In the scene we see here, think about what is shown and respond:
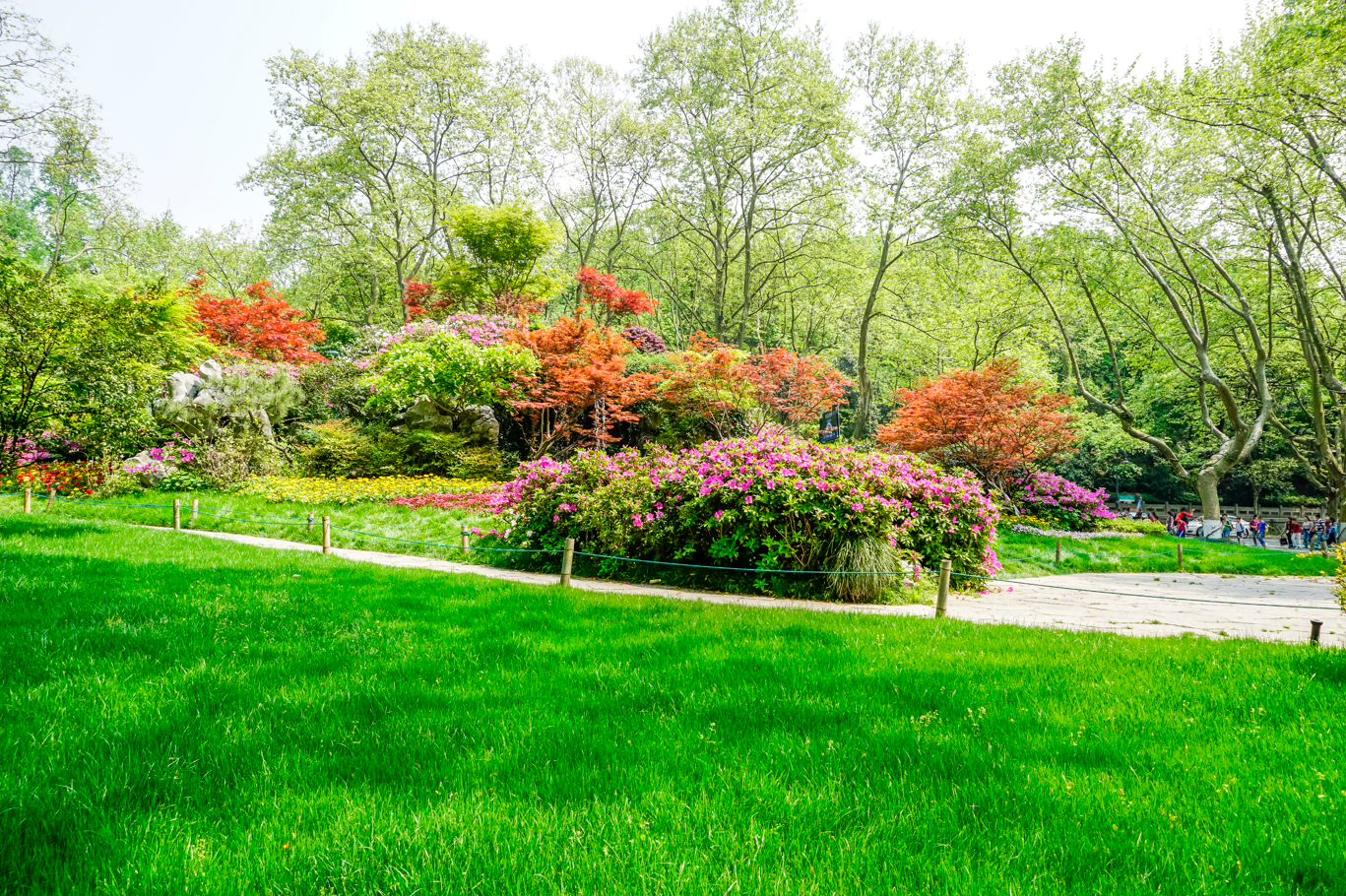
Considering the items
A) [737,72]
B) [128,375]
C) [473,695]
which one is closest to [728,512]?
[473,695]

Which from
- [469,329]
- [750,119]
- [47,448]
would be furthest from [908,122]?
[47,448]

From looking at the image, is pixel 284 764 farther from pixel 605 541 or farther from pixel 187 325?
pixel 187 325

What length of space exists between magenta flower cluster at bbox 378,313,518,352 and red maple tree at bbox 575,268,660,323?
13.7 ft

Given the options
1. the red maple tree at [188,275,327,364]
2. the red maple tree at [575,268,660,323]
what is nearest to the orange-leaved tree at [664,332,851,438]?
the red maple tree at [575,268,660,323]

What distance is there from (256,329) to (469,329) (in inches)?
299

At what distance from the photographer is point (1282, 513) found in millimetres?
32469

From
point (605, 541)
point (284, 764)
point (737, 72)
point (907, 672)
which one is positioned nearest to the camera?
point (284, 764)

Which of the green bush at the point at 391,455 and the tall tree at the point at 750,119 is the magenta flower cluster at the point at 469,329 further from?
the tall tree at the point at 750,119

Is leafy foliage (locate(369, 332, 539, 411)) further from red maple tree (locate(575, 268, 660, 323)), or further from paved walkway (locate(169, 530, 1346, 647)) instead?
paved walkway (locate(169, 530, 1346, 647))

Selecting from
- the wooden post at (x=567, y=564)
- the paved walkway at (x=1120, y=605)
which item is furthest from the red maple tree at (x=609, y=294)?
the wooden post at (x=567, y=564)

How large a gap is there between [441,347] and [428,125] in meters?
12.5

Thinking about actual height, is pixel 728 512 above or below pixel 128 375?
below

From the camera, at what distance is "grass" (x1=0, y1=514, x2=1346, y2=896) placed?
192 centimetres

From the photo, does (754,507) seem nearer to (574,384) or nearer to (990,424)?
(574,384)
